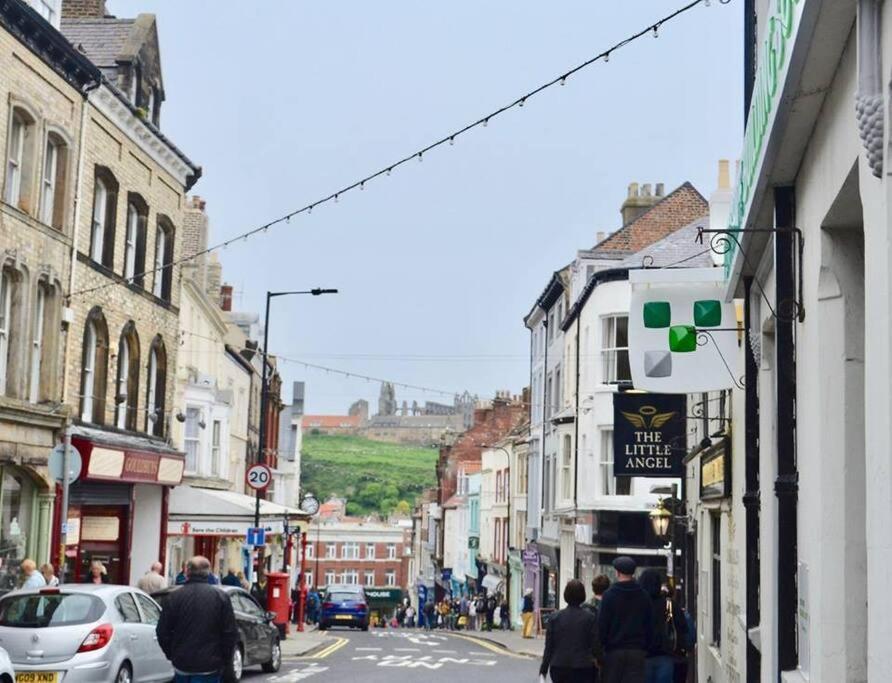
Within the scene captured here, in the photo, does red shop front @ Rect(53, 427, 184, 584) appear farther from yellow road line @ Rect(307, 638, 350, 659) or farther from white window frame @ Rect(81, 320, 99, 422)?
yellow road line @ Rect(307, 638, 350, 659)

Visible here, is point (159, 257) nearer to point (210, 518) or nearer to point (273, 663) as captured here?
point (210, 518)

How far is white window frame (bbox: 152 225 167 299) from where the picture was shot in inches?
1246

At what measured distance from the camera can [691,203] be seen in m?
41.0

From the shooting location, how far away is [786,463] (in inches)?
365

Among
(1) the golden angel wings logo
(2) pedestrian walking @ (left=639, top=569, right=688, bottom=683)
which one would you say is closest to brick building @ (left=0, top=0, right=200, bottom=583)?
(1) the golden angel wings logo

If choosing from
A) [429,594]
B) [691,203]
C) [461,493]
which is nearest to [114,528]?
[691,203]

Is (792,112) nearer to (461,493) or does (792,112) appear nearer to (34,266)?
(34,266)

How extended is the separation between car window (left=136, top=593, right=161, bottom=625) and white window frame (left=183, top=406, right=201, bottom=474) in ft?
72.9

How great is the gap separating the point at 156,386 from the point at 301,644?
7170 mm

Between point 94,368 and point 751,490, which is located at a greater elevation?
point 94,368

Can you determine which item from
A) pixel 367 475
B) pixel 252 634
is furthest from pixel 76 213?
pixel 367 475

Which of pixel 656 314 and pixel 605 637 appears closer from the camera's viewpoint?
pixel 605 637

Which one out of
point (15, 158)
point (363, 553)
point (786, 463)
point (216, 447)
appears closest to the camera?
point (786, 463)

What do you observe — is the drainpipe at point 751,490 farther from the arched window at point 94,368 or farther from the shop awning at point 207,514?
the shop awning at point 207,514
